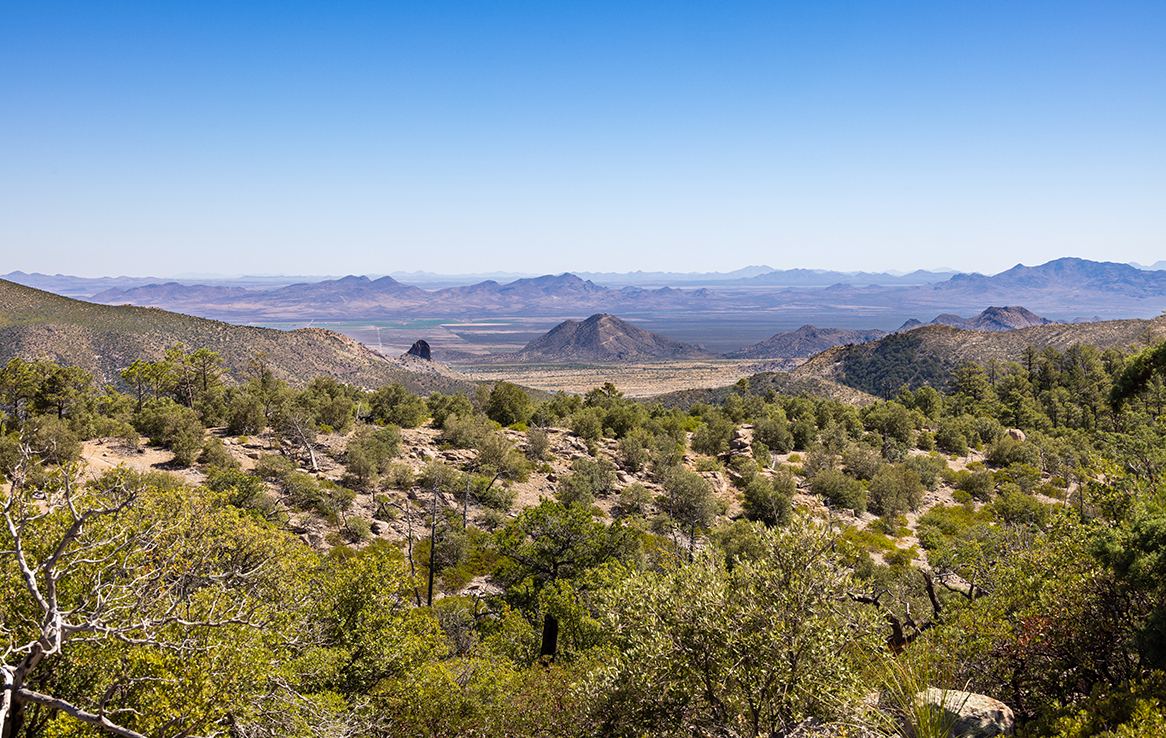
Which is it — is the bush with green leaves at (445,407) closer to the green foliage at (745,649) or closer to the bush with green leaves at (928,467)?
the bush with green leaves at (928,467)

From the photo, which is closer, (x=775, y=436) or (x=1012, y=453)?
(x=1012, y=453)

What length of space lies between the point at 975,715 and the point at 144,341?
15193cm

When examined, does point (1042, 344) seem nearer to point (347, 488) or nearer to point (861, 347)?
point (861, 347)

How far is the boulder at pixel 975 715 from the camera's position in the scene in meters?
12.7

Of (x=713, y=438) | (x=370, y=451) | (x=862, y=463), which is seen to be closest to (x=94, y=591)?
(x=370, y=451)

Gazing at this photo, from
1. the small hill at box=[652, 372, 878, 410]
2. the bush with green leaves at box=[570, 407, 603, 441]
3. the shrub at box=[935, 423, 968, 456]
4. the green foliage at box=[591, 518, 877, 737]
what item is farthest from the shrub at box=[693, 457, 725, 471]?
the small hill at box=[652, 372, 878, 410]

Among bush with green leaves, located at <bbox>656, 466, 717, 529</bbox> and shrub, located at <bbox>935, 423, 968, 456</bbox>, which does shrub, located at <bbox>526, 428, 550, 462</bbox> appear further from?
shrub, located at <bbox>935, 423, 968, 456</bbox>

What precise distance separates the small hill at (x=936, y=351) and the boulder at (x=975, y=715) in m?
136

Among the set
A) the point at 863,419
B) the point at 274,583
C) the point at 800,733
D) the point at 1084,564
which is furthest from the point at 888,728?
the point at 863,419

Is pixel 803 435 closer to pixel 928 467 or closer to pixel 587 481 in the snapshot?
pixel 928 467

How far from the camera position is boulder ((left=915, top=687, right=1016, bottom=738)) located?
41.5 feet

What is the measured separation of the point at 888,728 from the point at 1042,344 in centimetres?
16709

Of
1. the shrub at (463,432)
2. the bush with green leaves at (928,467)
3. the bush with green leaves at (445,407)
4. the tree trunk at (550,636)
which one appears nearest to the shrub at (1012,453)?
the bush with green leaves at (928,467)

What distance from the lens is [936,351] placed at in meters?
151
